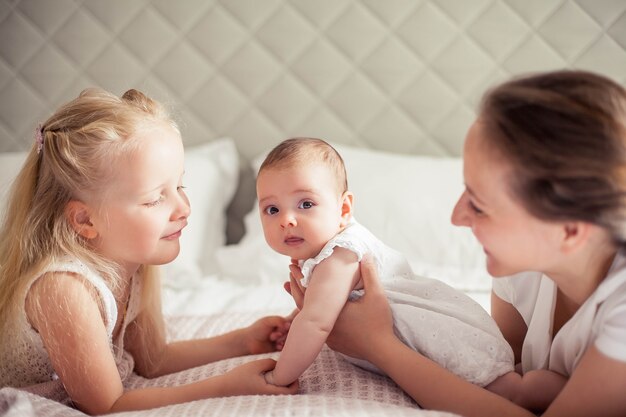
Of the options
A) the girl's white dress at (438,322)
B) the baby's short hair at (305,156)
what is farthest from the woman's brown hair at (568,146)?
the baby's short hair at (305,156)

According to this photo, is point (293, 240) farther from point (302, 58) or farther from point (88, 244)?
point (302, 58)

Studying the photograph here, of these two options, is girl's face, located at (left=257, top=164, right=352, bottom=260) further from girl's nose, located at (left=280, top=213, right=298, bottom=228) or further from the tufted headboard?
the tufted headboard

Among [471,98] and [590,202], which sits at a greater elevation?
[471,98]

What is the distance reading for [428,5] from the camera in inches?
109

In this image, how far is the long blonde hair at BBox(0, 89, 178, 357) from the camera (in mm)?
1300

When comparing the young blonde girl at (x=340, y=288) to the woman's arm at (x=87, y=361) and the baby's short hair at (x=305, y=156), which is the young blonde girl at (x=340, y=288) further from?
the woman's arm at (x=87, y=361)

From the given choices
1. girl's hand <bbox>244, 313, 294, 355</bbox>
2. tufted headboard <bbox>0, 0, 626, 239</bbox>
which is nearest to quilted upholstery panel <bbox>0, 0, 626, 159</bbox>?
tufted headboard <bbox>0, 0, 626, 239</bbox>

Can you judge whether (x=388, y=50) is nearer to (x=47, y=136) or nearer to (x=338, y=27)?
(x=338, y=27)

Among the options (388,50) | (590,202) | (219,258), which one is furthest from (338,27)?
(590,202)

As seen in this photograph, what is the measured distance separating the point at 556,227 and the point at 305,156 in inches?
21.9

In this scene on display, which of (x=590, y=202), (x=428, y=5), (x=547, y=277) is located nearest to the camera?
(x=590, y=202)

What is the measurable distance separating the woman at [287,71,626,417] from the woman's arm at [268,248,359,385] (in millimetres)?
83

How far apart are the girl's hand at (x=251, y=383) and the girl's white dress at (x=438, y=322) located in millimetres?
192

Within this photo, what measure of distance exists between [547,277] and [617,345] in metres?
0.29
